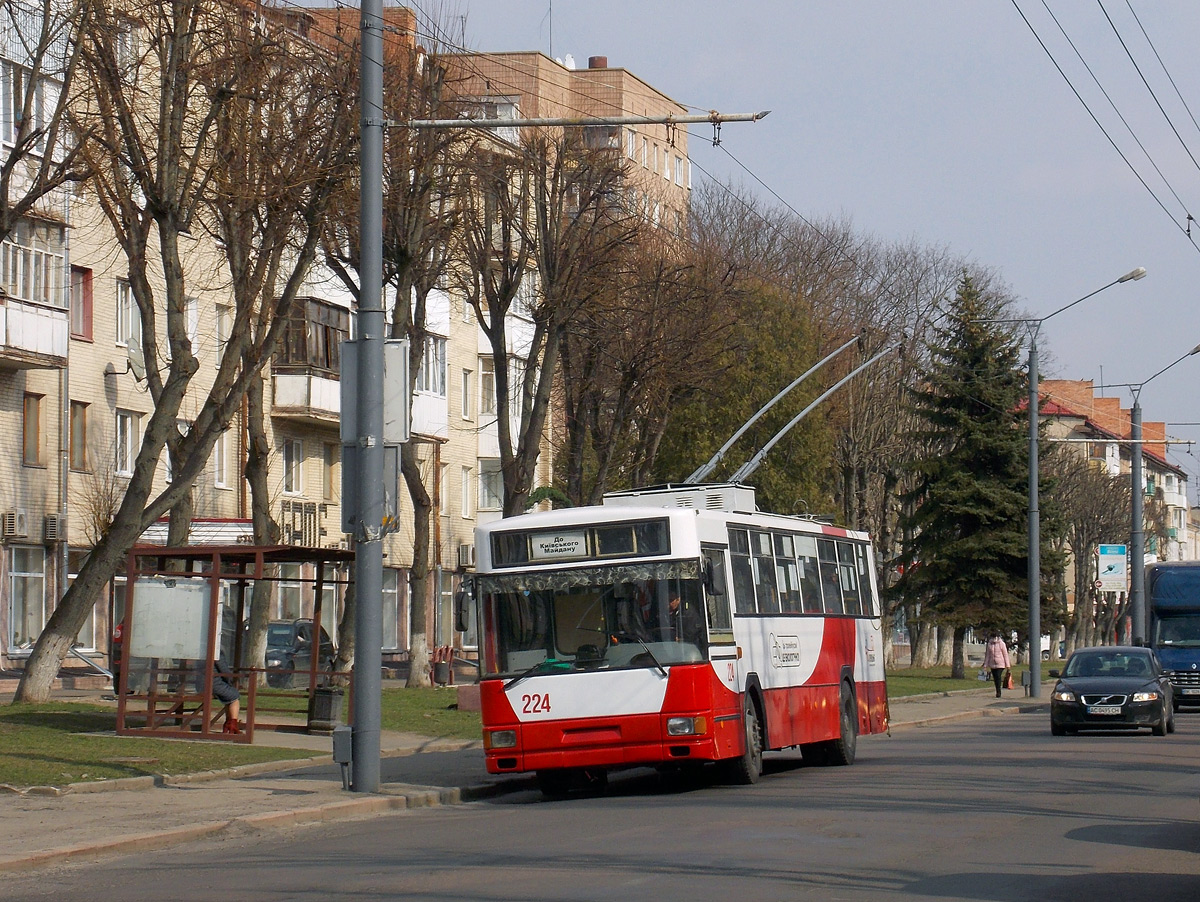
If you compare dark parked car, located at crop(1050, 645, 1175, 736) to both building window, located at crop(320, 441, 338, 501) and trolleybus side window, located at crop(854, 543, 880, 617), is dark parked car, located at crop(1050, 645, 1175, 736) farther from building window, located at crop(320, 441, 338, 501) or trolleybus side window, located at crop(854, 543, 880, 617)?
building window, located at crop(320, 441, 338, 501)

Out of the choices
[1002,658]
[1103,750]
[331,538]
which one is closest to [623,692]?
[1103,750]

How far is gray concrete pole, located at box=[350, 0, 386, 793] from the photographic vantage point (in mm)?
16312

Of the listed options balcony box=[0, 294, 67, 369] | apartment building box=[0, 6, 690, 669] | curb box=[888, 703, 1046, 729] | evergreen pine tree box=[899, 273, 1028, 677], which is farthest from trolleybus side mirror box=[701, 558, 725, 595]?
evergreen pine tree box=[899, 273, 1028, 677]

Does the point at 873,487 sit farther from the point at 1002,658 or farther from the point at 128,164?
the point at 128,164

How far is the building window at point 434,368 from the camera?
49781 mm

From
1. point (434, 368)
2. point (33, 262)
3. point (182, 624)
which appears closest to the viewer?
point (182, 624)

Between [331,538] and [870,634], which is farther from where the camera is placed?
[331,538]

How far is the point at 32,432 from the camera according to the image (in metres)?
36.2

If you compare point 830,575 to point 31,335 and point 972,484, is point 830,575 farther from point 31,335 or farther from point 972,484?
point 972,484

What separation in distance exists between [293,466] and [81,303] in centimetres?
910

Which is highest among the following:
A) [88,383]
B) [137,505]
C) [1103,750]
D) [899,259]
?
[899,259]

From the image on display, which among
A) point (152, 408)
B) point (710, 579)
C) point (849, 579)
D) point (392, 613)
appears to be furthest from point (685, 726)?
point (392, 613)

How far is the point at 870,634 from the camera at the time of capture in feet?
76.5

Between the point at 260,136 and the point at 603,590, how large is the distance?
10.1m
